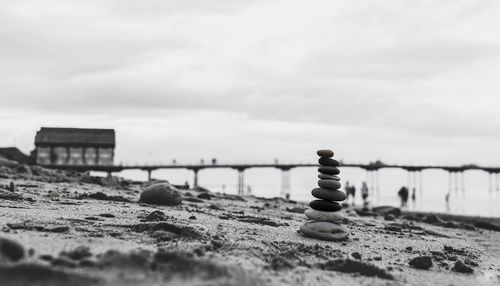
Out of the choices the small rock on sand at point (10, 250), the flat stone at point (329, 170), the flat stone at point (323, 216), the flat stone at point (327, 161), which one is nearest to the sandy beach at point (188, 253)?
the small rock on sand at point (10, 250)

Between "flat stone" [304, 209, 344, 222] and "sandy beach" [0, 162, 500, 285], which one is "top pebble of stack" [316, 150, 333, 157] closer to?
"flat stone" [304, 209, 344, 222]

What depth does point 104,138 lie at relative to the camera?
7300 centimetres

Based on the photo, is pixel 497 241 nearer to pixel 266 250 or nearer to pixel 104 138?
pixel 266 250

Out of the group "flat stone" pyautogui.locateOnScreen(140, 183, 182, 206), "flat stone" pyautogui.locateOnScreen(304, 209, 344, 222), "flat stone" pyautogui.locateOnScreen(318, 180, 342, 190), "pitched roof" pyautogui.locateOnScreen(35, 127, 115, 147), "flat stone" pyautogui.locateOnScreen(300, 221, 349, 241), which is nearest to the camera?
"flat stone" pyautogui.locateOnScreen(300, 221, 349, 241)

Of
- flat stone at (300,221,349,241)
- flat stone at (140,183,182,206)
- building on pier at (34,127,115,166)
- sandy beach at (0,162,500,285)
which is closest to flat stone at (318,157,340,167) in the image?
flat stone at (300,221,349,241)

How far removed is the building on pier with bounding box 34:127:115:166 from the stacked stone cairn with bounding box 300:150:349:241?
2558 inches

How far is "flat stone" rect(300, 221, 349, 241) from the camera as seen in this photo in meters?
8.45

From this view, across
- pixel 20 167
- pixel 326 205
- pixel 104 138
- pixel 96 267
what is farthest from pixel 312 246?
pixel 104 138

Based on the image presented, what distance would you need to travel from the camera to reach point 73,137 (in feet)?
236

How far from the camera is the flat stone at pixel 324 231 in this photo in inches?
332

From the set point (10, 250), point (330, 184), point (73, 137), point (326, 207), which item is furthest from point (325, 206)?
point (73, 137)

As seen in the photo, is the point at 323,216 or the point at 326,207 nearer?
the point at 323,216

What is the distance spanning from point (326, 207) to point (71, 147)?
66.6 meters

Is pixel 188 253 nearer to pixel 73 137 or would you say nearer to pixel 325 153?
pixel 325 153
